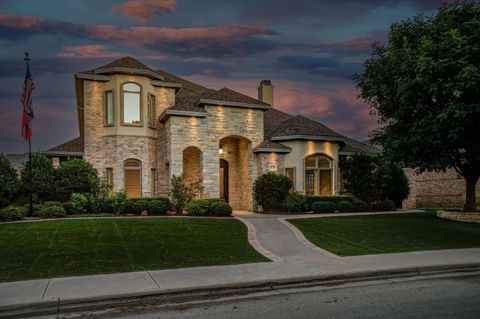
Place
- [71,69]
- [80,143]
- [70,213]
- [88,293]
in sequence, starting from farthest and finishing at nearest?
[71,69] → [80,143] → [70,213] → [88,293]

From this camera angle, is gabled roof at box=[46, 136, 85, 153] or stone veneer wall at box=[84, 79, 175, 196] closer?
stone veneer wall at box=[84, 79, 175, 196]

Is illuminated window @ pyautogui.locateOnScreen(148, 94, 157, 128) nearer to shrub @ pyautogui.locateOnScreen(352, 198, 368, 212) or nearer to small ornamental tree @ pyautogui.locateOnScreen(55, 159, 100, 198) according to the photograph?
small ornamental tree @ pyautogui.locateOnScreen(55, 159, 100, 198)

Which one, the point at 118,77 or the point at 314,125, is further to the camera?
the point at 314,125

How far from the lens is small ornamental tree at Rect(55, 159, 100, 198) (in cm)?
2031

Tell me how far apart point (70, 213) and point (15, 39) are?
11.5m

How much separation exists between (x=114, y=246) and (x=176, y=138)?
11036 millimetres

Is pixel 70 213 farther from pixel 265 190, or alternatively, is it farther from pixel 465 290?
pixel 465 290

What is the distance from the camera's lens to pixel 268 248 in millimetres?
11492

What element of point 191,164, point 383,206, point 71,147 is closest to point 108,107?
point 71,147

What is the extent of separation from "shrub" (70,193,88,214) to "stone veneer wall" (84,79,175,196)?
7.93ft

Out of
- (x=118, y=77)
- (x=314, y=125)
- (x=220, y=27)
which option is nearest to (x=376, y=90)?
(x=314, y=125)

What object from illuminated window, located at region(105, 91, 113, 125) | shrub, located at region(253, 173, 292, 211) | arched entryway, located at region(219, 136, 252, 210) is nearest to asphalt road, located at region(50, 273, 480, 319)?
shrub, located at region(253, 173, 292, 211)

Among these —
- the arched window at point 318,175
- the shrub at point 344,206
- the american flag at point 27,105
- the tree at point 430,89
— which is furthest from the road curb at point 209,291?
the arched window at point 318,175

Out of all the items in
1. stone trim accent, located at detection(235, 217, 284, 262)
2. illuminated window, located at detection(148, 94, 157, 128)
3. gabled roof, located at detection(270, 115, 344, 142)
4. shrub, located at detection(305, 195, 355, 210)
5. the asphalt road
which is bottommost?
stone trim accent, located at detection(235, 217, 284, 262)
